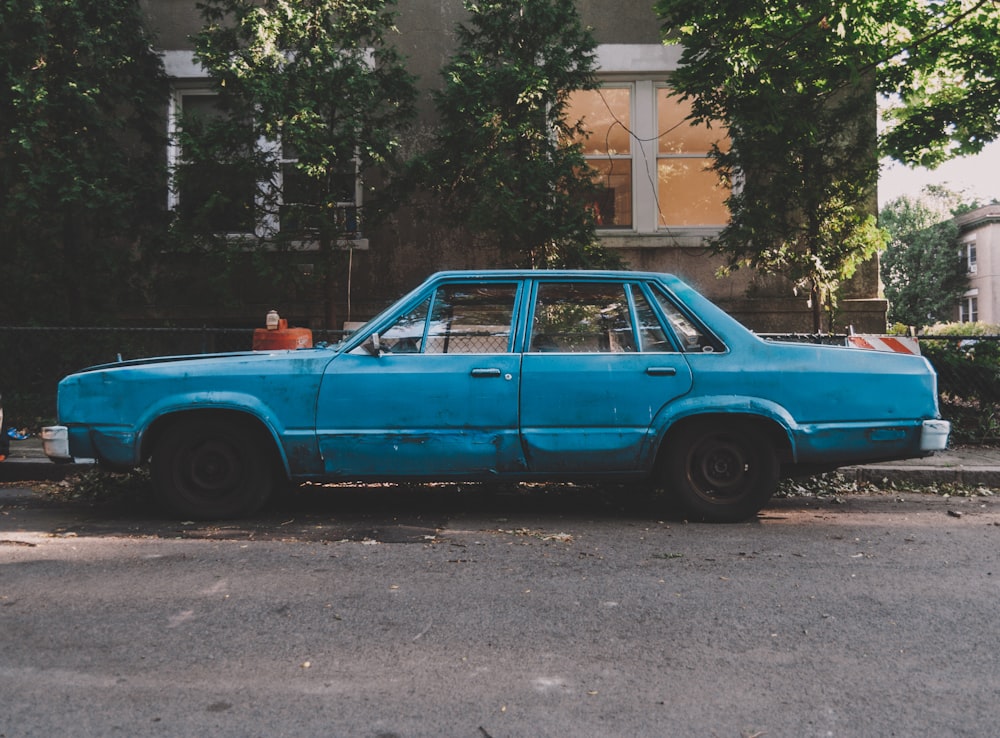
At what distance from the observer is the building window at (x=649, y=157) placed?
1288cm

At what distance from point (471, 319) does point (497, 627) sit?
2.56 m

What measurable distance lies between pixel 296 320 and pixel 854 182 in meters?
7.91

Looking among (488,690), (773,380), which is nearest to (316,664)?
(488,690)

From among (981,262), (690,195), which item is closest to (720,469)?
(690,195)

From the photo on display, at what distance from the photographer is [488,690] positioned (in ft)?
9.47

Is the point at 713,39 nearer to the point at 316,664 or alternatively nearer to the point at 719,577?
the point at 719,577

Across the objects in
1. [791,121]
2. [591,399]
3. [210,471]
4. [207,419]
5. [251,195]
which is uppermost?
[791,121]

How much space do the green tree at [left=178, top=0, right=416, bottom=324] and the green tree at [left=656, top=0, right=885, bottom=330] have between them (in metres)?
3.69

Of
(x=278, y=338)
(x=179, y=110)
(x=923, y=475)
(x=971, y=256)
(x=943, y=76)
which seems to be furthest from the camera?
(x=971, y=256)

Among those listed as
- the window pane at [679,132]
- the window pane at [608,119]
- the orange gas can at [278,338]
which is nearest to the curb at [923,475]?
the orange gas can at [278,338]

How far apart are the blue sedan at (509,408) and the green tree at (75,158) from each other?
18.9 ft

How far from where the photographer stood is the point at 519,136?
10305 millimetres

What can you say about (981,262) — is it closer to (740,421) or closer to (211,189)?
(211,189)

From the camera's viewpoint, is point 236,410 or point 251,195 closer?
point 236,410
